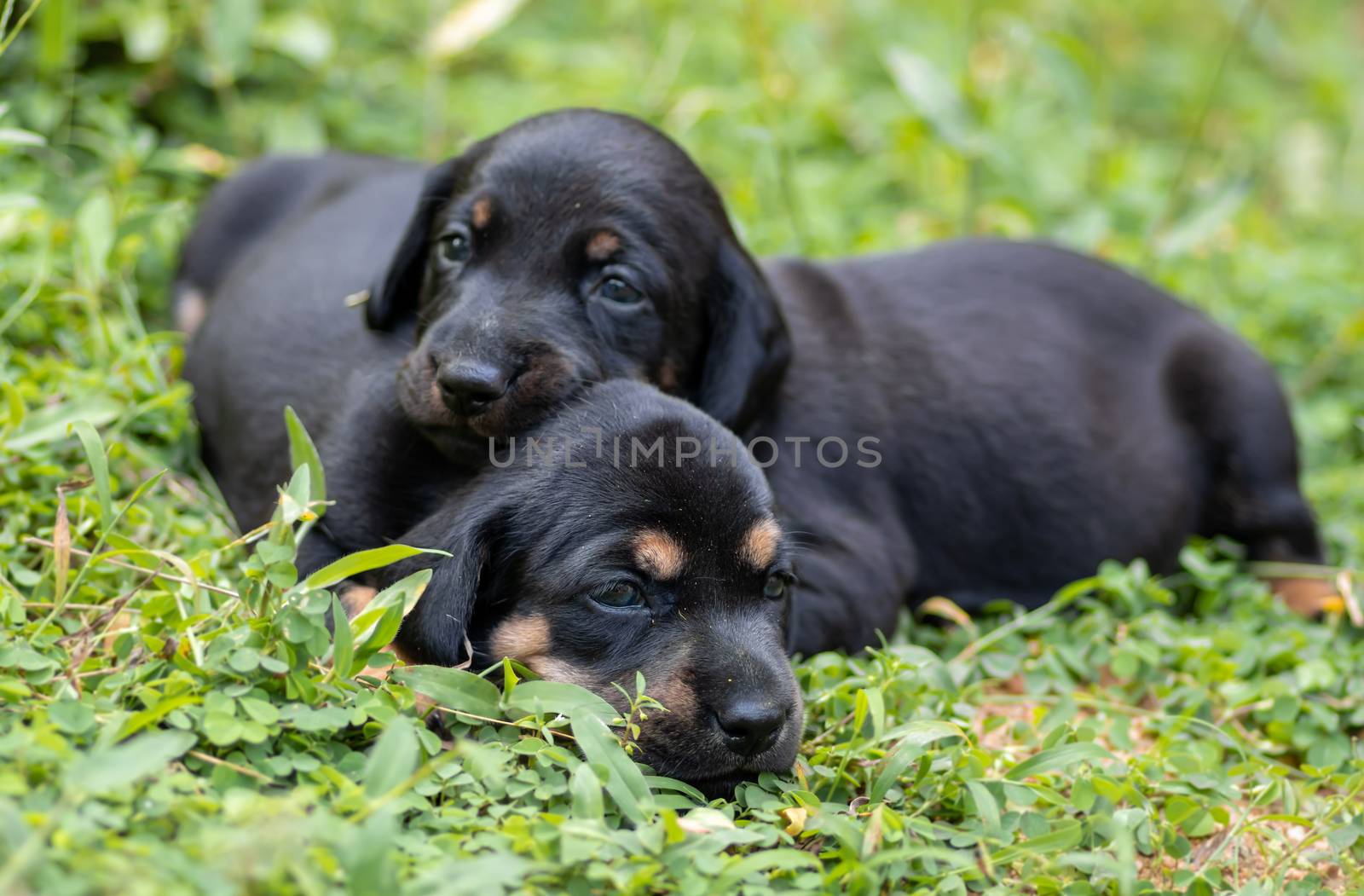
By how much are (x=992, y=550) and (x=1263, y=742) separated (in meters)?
1.33

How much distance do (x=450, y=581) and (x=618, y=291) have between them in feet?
3.95

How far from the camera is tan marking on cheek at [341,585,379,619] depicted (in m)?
3.52

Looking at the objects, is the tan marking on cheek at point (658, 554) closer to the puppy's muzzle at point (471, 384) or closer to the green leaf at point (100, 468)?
the puppy's muzzle at point (471, 384)

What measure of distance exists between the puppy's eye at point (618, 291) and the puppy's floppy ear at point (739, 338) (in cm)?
29

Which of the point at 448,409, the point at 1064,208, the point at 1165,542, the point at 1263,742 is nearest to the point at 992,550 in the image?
the point at 1165,542

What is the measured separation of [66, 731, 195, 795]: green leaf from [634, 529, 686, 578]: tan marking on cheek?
119cm

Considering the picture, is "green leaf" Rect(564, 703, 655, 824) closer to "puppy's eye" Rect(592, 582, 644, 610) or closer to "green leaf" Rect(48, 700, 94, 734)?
"puppy's eye" Rect(592, 582, 644, 610)

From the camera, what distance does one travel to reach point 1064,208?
793 centimetres

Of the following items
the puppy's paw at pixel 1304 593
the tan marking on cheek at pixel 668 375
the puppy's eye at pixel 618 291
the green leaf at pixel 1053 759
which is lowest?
the puppy's paw at pixel 1304 593

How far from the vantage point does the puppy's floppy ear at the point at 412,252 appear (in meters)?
4.51

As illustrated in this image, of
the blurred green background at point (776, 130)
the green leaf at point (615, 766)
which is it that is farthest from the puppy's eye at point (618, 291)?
the blurred green background at point (776, 130)

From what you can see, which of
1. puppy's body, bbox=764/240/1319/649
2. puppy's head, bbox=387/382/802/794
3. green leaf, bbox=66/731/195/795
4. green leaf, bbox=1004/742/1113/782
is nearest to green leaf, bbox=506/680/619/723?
puppy's head, bbox=387/382/802/794

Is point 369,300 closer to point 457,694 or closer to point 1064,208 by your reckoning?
point 457,694

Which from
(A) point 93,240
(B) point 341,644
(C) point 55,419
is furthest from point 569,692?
(A) point 93,240
